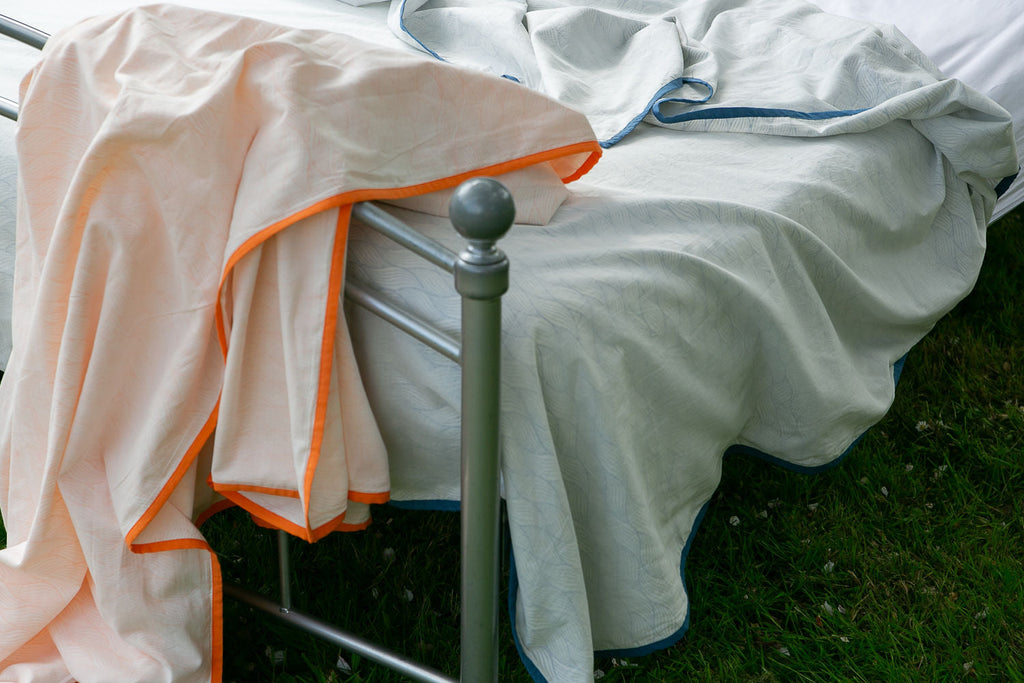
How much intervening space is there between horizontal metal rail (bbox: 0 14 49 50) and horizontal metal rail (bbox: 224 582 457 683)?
2.41 feet

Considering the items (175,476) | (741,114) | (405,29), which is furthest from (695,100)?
(175,476)

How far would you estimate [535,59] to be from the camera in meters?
1.85

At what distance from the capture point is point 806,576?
165 cm

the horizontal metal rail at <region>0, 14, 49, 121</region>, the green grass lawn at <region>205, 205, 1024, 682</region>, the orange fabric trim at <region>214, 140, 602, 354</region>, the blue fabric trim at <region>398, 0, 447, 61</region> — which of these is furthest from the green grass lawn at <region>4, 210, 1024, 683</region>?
the blue fabric trim at <region>398, 0, 447, 61</region>

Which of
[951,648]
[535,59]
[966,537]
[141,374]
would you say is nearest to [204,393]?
[141,374]

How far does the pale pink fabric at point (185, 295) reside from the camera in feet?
3.54

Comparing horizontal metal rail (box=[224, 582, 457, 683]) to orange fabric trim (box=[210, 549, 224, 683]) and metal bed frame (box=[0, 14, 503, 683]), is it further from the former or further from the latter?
orange fabric trim (box=[210, 549, 224, 683])

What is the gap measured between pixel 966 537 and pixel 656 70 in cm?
92

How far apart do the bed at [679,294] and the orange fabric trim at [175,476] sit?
6.8 inches

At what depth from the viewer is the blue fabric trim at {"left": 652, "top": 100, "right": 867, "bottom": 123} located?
5.58 ft

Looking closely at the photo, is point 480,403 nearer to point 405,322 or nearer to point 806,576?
point 405,322

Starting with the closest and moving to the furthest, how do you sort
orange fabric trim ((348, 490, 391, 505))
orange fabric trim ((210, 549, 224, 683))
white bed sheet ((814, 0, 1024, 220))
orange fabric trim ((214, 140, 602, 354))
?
1. orange fabric trim ((214, 140, 602, 354))
2. orange fabric trim ((348, 490, 391, 505))
3. orange fabric trim ((210, 549, 224, 683))
4. white bed sheet ((814, 0, 1024, 220))

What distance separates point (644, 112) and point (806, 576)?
0.76 metres

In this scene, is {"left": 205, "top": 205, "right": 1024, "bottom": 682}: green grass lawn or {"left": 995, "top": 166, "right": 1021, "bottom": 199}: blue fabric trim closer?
{"left": 205, "top": 205, "right": 1024, "bottom": 682}: green grass lawn
